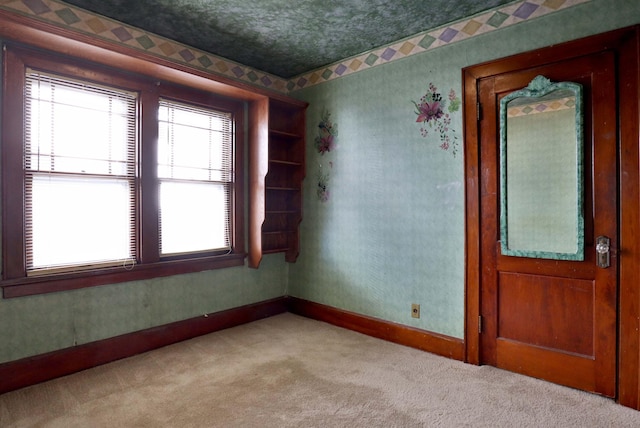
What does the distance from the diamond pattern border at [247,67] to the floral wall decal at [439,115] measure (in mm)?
414

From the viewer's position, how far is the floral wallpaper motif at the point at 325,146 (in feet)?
12.2

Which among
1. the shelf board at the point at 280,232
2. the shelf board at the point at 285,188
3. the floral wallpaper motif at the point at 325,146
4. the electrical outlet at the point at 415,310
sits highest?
the floral wallpaper motif at the point at 325,146

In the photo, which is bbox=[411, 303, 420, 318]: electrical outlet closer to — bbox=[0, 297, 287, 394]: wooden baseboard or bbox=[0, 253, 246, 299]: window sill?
bbox=[0, 297, 287, 394]: wooden baseboard

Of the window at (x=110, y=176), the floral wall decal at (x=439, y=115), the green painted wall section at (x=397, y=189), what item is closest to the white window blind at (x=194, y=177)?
the window at (x=110, y=176)

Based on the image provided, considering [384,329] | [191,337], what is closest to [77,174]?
[191,337]

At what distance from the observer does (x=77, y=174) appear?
2.64 meters

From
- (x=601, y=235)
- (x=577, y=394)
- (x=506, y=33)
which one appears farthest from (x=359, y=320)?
(x=506, y=33)

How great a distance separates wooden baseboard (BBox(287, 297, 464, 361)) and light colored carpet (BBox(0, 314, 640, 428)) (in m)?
0.08

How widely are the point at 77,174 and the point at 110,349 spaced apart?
4.44ft

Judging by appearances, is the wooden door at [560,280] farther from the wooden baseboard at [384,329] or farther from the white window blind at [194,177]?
the white window blind at [194,177]

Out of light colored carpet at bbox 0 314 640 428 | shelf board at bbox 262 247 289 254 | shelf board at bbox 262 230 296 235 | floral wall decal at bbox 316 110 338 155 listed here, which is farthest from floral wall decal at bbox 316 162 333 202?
light colored carpet at bbox 0 314 640 428

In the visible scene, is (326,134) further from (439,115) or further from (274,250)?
(274,250)

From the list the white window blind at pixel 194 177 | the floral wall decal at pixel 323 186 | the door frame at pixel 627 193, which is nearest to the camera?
the door frame at pixel 627 193

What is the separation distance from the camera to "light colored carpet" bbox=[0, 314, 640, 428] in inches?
79.2
